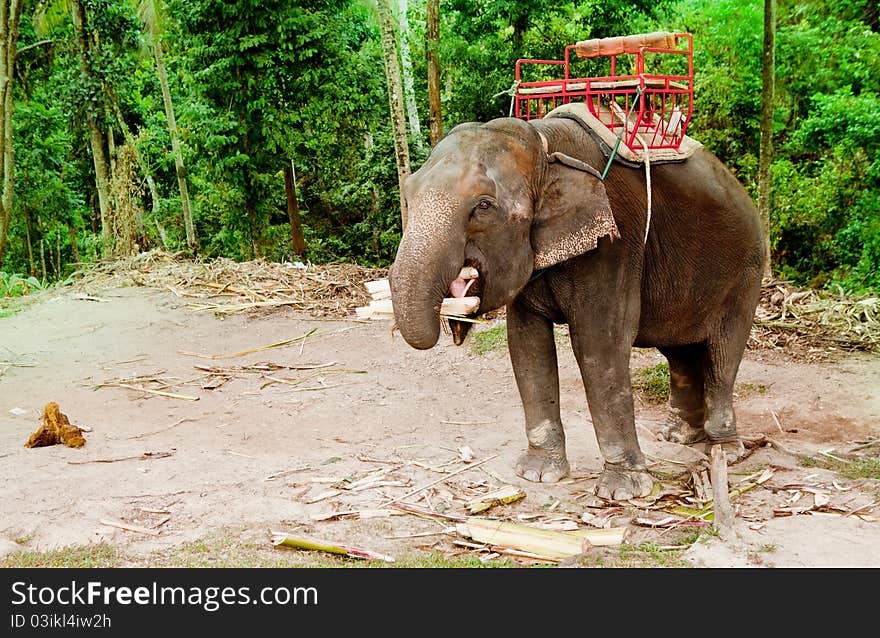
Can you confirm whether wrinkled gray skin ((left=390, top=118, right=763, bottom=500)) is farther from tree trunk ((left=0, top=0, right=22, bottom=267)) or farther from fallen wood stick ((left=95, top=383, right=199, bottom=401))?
tree trunk ((left=0, top=0, right=22, bottom=267))

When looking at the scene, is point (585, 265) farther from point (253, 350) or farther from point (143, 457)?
point (253, 350)

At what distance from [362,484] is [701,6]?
1681cm

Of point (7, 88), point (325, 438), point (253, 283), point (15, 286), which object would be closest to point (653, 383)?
point (325, 438)

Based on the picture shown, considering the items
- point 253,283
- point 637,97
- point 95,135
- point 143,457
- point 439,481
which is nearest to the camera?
point 637,97

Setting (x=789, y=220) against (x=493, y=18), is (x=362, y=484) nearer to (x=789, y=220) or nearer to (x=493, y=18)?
(x=493, y=18)

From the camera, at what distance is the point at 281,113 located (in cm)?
1655

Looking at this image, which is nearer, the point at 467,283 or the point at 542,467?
the point at 467,283

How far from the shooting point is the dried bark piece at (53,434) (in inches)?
259

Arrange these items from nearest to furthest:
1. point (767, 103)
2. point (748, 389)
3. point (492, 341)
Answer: point (748, 389), point (492, 341), point (767, 103)

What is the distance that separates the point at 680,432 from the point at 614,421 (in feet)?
5.88

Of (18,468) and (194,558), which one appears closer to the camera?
(194,558)

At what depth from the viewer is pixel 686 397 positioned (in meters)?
6.93

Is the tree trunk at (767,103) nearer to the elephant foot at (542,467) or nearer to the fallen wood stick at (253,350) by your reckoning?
the fallen wood stick at (253,350)

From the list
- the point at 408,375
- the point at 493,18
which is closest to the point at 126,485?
the point at 408,375
